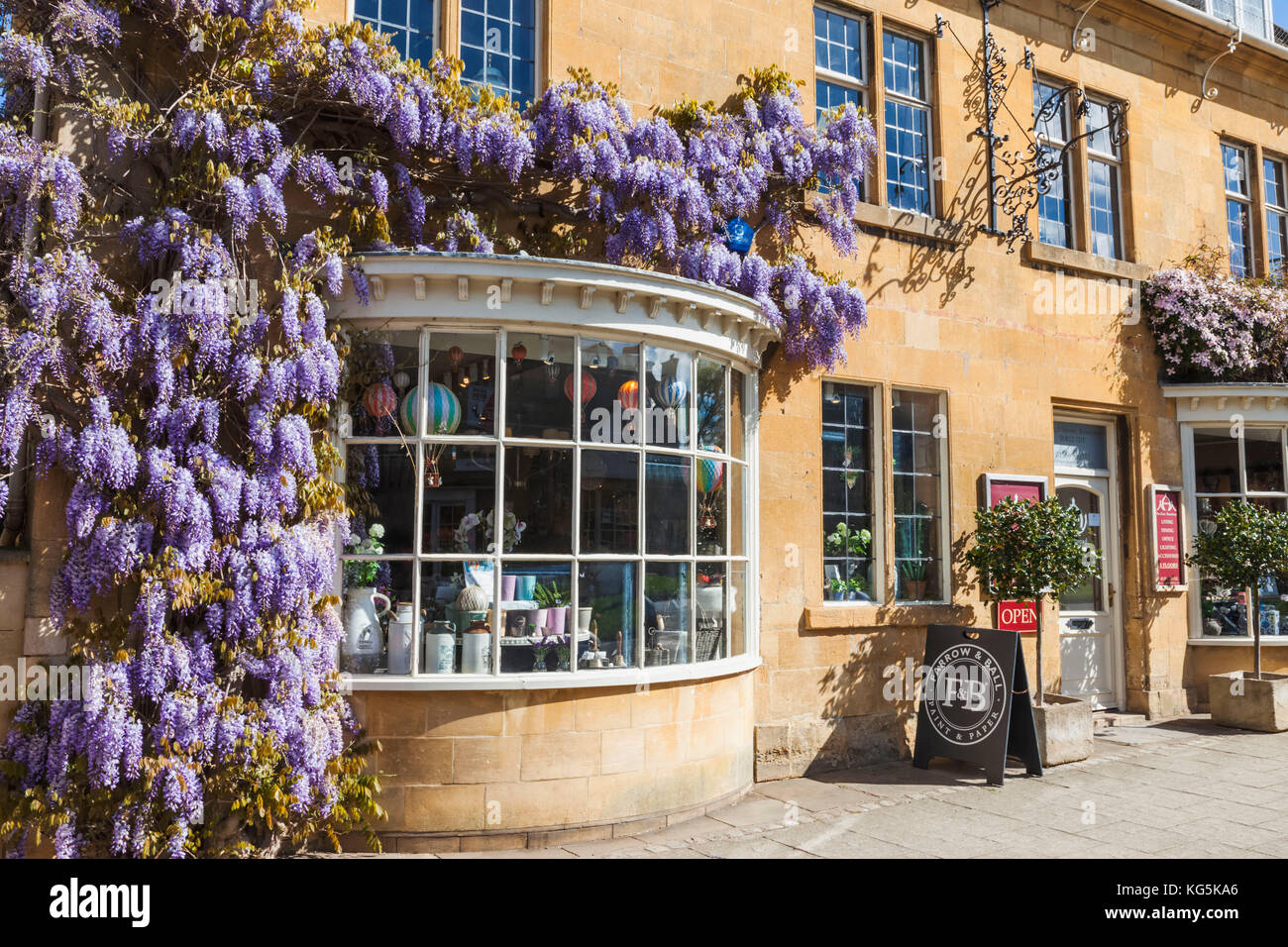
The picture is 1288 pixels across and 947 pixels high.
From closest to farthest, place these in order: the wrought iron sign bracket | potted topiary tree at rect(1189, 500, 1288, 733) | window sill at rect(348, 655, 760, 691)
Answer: window sill at rect(348, 655, 760, 691), potted topiary tree at rect(1189, 500, 1288, 733), the wrought iron sign bracket

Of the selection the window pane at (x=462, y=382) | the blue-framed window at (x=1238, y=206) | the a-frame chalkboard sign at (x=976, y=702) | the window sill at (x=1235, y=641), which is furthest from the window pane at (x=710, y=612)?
the blue-framed window at (x=1238, y=206)

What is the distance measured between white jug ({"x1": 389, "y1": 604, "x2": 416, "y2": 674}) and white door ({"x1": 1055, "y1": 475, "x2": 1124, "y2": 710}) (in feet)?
22.8

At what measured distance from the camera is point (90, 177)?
19.2 feet

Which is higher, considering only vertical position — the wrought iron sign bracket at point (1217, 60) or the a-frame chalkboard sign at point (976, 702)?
the wrought iron sign bracket at point (1217, 60)

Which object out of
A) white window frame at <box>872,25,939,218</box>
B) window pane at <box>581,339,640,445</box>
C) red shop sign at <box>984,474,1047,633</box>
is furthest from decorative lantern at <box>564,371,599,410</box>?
red shop sign at <box>984,474,1047,633</box>

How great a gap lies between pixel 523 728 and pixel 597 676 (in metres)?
0.57

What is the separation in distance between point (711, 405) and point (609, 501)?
1194mm

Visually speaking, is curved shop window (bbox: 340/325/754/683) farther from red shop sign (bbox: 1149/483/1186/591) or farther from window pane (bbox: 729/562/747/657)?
red shop sign (bbox: 1149/483/1186/591)

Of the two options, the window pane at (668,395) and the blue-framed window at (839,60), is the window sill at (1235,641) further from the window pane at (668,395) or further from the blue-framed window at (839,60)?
the window pane at (668,395)

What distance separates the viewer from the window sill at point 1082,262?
9.87 metres

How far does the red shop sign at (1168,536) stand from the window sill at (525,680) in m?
6.22

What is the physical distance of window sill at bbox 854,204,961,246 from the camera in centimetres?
876

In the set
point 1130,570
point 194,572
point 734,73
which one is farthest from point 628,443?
point 1130,570

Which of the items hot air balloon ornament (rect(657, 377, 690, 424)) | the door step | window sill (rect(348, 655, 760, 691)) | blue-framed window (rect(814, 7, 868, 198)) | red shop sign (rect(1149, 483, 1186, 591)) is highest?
blue-framed window (rect(814, 7, 868, 198))
